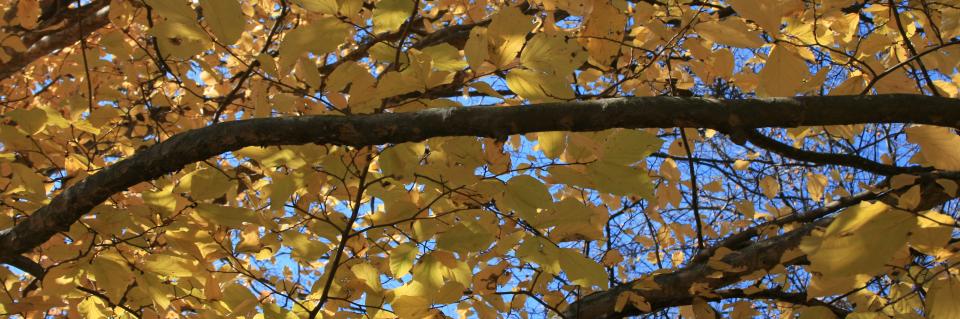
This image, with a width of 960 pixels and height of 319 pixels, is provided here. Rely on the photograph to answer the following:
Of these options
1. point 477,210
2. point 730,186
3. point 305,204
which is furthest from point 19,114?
point 730,186

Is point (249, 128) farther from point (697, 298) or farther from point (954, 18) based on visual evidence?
point (954, 18)

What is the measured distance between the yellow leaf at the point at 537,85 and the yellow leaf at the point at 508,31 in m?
0.04

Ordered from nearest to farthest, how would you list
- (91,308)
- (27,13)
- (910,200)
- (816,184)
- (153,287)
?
(910,200)
(153,287)
(91,308)
(27,13)
(816,184)

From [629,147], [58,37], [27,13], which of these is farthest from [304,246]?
[58,37]

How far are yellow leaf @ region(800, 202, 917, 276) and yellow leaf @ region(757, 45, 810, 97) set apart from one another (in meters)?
0.47

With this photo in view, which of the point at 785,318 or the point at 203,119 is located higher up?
the point at 203,119

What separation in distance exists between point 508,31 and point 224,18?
0.46 meters

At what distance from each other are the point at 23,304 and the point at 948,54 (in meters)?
2.27

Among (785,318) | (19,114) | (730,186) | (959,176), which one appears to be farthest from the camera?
(730,186)

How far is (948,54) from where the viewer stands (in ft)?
5.42

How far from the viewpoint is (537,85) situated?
1.22 meters

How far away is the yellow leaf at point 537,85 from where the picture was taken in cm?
121

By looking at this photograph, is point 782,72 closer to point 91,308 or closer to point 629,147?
point 629,147

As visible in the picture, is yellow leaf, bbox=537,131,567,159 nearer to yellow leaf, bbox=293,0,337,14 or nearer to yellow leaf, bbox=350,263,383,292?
yellow leaf, bbox=293,0,337,14
